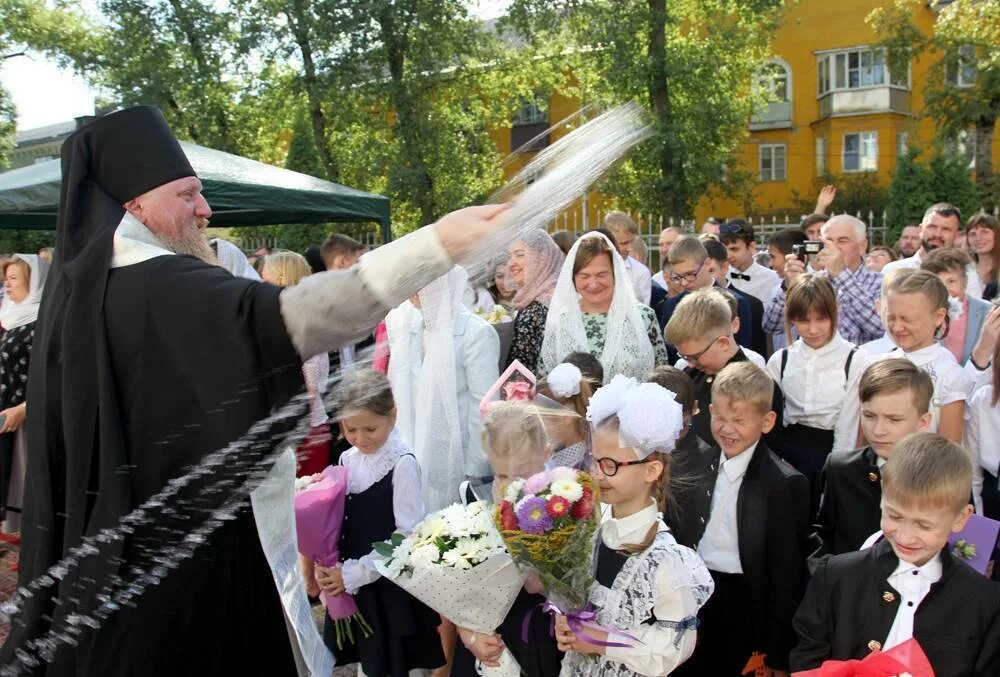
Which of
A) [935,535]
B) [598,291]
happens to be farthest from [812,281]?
[935,535]

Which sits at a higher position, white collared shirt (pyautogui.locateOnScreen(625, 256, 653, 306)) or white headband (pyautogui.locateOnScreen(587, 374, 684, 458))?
white headband (pyautogui.locateOnScreen(587, 374, 684, 458))

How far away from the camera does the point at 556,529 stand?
277 centimetres

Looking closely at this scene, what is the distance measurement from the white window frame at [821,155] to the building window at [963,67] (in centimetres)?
1445

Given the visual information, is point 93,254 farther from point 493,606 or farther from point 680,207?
point 680,207

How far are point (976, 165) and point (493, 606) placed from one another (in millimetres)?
24593

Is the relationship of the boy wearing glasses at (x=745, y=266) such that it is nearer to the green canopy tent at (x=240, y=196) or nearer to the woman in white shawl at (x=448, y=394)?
the woman in white shawl at (x=448, y=394)

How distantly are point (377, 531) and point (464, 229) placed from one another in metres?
2.49

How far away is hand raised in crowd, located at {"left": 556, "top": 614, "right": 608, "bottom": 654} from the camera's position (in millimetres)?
2906

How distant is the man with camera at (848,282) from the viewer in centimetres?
606

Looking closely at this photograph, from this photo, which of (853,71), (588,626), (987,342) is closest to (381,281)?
(588,626)

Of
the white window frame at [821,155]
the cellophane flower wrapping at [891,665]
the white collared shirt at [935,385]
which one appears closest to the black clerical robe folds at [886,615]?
the cellophane flower wrapping at [891,665]

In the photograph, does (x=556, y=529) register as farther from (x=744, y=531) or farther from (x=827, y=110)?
(x=827, y=110)

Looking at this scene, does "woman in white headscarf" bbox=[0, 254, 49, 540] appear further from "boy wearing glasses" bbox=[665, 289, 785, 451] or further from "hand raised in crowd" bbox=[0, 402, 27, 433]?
"boy wearing glasses" bbox=[665, 289, 785, 451]

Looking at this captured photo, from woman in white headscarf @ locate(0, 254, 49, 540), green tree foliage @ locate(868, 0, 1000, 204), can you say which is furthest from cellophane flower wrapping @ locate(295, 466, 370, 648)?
green tree foliage @ locate(868, 0, 1000, 204)
